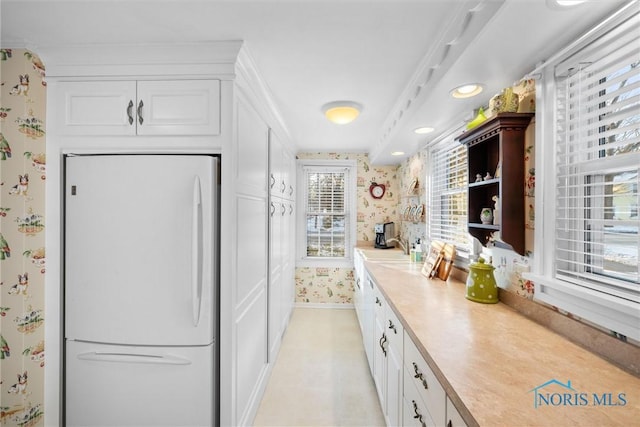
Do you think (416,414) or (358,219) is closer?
(416,414)

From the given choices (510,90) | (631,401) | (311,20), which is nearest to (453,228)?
(510,90)

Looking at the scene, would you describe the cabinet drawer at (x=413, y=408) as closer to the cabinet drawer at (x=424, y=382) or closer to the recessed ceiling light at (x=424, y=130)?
the cabinet drawer at (x=424, y=382)

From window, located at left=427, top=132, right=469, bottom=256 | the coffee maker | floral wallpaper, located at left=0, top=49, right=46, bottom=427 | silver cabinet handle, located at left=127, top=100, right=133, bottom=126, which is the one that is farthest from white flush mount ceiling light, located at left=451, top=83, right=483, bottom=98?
the coffee maker

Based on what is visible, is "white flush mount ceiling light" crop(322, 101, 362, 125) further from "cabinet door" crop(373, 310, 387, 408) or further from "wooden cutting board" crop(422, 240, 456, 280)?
"cabinet door" crop(373, 310, 387, 408)

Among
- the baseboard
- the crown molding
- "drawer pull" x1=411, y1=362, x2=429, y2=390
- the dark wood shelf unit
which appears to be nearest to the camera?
"drawer pull" x1=411, y1=362, x2=429, y2=390

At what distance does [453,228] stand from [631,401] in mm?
1755

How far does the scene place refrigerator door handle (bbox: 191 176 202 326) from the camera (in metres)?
1.47

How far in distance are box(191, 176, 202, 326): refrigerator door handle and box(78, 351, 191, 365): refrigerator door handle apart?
237 millimetres

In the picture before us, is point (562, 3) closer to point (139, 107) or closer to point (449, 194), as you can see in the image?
point (449, 194)

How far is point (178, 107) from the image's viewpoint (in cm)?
154

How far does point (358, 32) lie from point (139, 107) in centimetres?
123

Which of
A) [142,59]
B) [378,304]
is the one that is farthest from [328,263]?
[142,59]

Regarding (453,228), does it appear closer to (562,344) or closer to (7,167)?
(562,344)

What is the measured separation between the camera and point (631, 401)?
2.55ft
